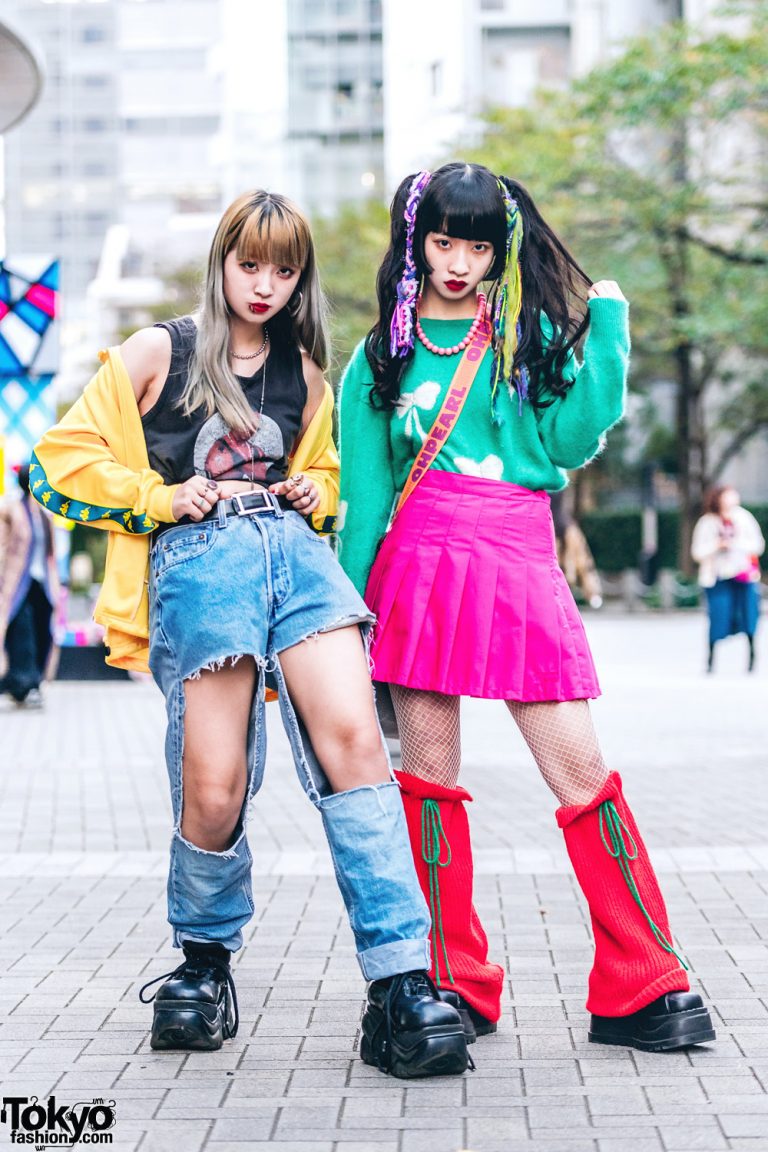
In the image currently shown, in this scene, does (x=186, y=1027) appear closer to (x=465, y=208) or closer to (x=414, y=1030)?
(x=414, y=1030)

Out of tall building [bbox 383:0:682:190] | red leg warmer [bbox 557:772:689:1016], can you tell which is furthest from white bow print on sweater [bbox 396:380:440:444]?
tall building [bbox 383:0:682:190]

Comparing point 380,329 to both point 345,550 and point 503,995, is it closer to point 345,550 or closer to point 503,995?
point 345,550

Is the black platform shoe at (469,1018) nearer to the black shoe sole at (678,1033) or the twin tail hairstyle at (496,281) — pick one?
the black shoe sole at (678,1033)

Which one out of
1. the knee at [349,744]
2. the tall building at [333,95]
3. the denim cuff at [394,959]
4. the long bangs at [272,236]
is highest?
the tall building at [333,95]

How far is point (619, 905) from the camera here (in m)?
3.85

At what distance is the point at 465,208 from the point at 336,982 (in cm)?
199

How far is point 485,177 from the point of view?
3945 mm

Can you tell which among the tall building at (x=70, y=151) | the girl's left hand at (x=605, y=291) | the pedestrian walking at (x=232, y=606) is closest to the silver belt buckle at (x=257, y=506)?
the pedestrian walking at (x=232, y=606)

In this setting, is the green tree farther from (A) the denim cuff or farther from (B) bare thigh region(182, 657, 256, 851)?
(A) the denim cuff

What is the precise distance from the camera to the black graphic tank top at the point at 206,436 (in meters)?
3.88

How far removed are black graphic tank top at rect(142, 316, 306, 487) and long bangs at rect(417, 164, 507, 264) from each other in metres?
0.51

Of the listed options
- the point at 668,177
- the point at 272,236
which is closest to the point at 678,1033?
the point at 272,236

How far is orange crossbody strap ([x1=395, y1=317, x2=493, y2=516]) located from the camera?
3.92 metres

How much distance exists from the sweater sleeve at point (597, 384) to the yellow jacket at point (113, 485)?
566 millimetres
